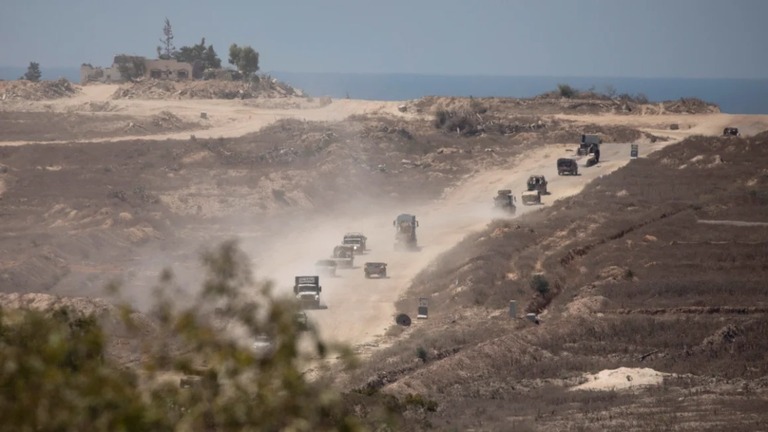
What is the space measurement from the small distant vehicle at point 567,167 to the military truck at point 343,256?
2754cm

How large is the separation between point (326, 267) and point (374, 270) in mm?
2390

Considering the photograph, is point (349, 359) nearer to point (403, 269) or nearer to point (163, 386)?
point (163, 386)

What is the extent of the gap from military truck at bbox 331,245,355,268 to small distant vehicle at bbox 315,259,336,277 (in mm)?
886

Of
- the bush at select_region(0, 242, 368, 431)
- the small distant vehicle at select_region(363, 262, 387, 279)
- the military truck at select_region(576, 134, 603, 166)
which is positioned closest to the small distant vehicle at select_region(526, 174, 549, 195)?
the military truck at select_region(576, 134, 603, 166)

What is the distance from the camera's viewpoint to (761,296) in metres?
37.0

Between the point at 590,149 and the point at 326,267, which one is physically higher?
the point at 590,149

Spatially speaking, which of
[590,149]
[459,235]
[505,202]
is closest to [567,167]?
[590,149]

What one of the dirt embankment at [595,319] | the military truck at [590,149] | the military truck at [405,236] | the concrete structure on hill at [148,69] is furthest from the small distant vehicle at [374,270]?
the concrete structure on hill at [148,69]

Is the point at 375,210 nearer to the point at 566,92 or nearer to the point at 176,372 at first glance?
the point at 566,92

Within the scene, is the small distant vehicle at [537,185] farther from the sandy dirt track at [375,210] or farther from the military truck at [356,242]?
the military truck at [356,242]

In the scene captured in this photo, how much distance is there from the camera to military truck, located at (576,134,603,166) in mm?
78912

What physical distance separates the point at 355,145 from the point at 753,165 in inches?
1121

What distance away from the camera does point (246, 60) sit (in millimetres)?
132875

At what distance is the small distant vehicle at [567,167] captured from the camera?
74625 mm
